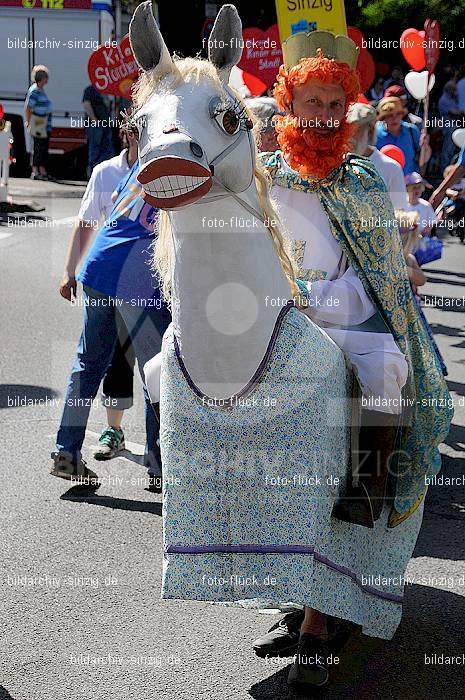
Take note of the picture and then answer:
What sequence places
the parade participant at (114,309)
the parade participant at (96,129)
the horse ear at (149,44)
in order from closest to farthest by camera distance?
the horse ear at (149,44), the parade participant at (114,309), the parade participant at (96,129)

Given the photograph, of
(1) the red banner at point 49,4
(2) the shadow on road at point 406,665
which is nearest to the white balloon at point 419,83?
(2) the shadow on road at point 406,665

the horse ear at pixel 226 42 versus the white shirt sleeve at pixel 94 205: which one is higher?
the white shirt sleeve at pixel 94 205

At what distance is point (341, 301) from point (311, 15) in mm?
4087

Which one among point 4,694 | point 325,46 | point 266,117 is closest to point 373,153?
point 266,117

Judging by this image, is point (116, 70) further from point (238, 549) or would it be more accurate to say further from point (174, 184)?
point (238, 549)

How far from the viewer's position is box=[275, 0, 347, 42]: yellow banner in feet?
23.9

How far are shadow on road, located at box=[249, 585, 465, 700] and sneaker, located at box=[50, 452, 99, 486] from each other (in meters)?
1.93

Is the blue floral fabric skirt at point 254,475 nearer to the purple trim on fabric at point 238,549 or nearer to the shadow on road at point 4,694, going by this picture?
the purple trim on fabric at point 238,549

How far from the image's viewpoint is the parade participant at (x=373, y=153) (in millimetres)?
5980

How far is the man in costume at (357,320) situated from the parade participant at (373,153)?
172 centimetres

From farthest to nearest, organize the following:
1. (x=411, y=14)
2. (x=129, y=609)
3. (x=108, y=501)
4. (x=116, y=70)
→ (x=411, y=14), (x=116, y=70), (x=108, y=501), (x=129, y=609)

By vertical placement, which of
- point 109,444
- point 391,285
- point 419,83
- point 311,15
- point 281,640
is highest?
point 419,83

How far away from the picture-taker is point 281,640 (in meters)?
4.06

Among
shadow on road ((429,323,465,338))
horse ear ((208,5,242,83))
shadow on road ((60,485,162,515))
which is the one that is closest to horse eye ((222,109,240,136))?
horse ear ((208,5,242,83))
